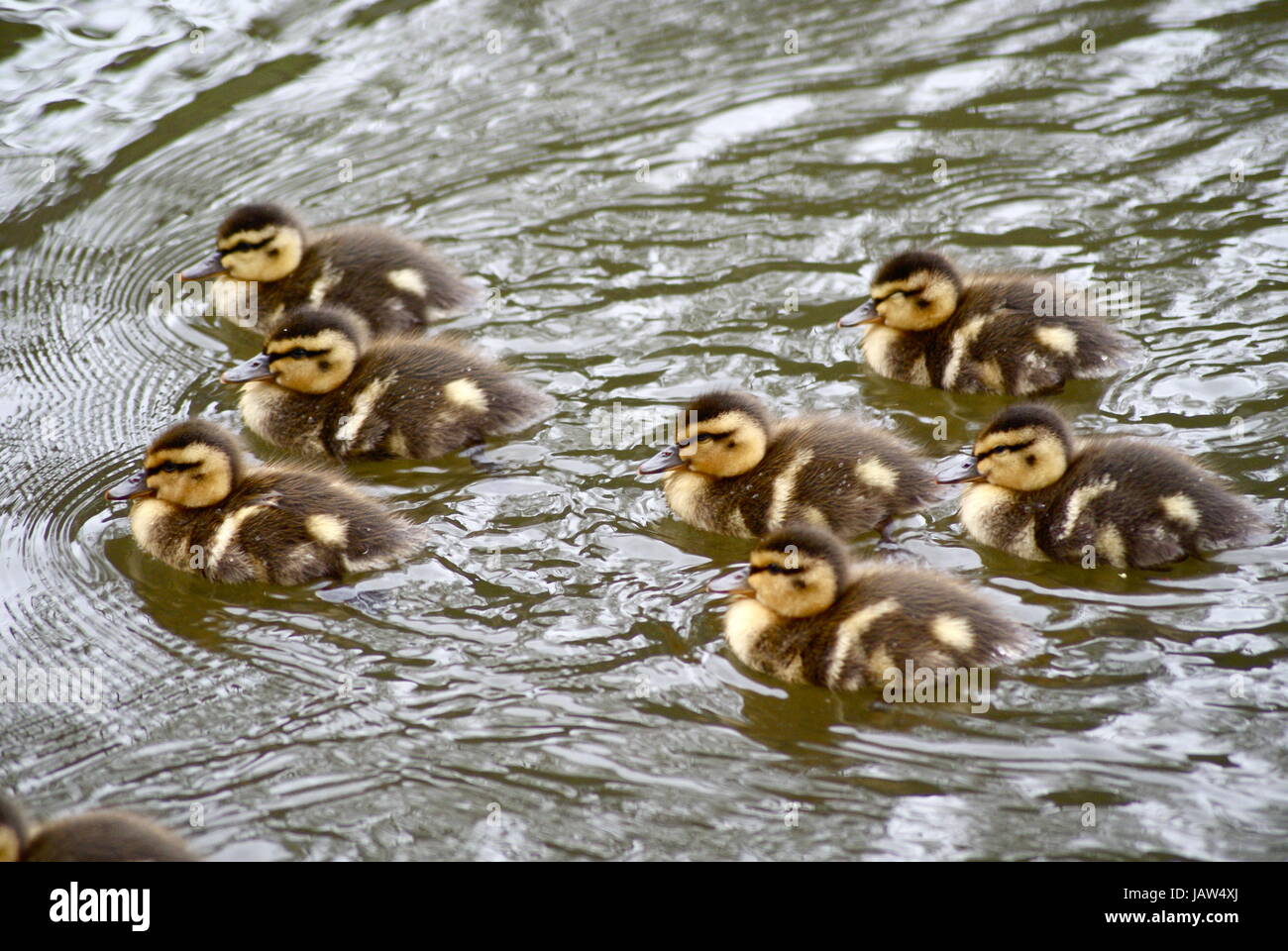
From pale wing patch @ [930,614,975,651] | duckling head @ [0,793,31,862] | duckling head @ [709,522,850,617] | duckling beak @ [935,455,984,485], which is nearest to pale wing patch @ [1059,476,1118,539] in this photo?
duckling beak @ [935,455,984,485]

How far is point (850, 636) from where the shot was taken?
3.65 metres

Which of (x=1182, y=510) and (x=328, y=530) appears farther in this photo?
(x=328, y=530)

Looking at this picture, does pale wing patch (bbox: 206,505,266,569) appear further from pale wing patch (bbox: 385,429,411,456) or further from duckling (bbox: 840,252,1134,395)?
duckling (bbox: 840,252,1134,395)

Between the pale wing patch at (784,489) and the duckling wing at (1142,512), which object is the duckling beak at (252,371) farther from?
the duckling wing at (1142,512)

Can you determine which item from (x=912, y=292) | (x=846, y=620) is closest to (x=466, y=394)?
(x=912, y=292)

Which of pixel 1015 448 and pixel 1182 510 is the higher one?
pixel 1015 448

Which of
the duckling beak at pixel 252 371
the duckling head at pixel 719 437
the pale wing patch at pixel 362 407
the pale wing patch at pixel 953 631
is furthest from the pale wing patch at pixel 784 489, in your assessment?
the duckling beak at pixel 252 371

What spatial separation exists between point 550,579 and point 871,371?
5.08ft

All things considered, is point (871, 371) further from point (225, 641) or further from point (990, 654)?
point (225, 641)

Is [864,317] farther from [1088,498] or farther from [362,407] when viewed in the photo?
[362,407]

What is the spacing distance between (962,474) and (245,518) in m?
1.98

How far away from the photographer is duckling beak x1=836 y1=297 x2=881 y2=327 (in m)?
4.97

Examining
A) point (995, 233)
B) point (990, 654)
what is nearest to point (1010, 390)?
point (995, 233)

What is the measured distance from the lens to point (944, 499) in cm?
437
